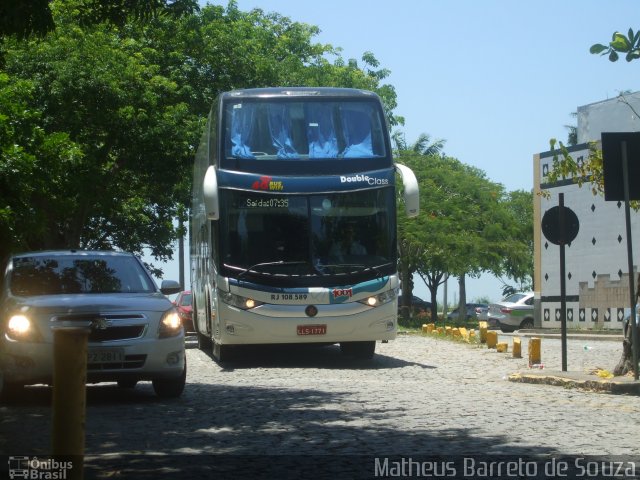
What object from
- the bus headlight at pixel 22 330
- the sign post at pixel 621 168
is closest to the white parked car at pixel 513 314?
the sign post at pixel 621 168

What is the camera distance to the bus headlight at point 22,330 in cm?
1166

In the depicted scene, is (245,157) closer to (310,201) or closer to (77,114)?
(310,201)

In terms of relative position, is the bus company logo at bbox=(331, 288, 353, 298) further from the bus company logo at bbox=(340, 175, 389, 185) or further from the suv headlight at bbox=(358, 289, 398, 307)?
the bus company logo at bbox=(340, 175, 389, 185)

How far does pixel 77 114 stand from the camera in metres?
30.8

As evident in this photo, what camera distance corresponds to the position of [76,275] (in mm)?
13008

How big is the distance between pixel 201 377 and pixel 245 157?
3.73m

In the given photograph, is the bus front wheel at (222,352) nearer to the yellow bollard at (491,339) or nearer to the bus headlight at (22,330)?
the yellow bollard at (491,339)

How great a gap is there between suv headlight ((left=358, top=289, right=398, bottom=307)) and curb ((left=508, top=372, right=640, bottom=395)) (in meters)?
3.23

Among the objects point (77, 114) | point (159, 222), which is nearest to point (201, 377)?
point (77, 114)

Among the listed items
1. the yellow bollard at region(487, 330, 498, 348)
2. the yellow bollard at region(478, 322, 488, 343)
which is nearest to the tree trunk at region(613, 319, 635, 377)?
the yellow bollard at region(487, 330, 498, 348)

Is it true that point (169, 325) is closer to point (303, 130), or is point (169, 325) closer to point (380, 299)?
point (380, 299)

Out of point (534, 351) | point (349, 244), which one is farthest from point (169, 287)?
point (534, 351)

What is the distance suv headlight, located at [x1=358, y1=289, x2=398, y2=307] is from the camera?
18141 millimetres

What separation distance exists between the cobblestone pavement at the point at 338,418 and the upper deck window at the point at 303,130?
11.7ft
